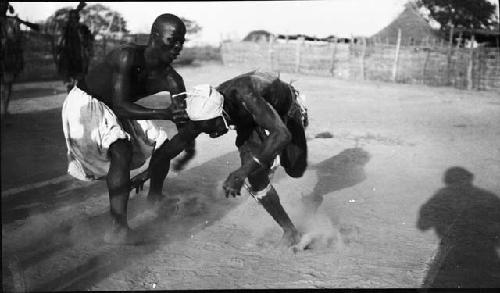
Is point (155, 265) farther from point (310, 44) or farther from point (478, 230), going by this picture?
point (310, 44)

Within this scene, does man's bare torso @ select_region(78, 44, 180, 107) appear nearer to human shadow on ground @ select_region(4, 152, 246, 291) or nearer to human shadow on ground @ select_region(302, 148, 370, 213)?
human shadow on ground @ select_region(4, 152, 246, 291)

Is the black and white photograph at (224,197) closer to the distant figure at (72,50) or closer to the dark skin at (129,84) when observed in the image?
the dark skin at (129,84)

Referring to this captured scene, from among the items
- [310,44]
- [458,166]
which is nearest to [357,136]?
[458,166]

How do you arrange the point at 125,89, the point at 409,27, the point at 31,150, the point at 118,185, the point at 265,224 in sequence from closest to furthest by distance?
the point at 125,89, the point at 118,185, the point at 265,224, the point at 31,150, the point at 409,27

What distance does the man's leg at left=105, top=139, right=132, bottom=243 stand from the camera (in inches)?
121

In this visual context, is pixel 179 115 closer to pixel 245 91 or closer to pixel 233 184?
pixel 245 91

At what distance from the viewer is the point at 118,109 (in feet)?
9.91

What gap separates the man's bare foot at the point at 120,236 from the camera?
120 inches

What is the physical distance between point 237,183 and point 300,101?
90 centimetres

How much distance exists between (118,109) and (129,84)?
0.58 ft

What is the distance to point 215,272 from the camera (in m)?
2.73

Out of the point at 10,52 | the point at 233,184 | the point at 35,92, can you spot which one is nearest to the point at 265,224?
the point at 233,184

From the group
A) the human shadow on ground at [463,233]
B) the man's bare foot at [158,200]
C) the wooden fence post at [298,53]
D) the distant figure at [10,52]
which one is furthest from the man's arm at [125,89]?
the wooden fence post at [298,53]

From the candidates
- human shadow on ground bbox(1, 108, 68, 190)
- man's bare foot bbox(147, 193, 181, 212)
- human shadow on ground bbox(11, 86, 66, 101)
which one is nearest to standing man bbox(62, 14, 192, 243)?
man's bare foot bbox(147, 193, 181, 212)
